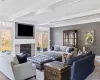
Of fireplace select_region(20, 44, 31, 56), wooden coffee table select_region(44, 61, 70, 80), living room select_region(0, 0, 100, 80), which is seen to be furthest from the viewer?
fireplace select_region(20, 44, 31, 56)

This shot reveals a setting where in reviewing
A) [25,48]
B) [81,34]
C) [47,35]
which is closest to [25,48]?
[25,48]

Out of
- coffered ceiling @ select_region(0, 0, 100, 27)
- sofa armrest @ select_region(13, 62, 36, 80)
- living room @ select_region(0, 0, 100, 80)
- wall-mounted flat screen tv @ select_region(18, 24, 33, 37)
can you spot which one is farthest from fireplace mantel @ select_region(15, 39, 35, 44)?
sofa armrest @ select_region(13, 62, 36, 80)

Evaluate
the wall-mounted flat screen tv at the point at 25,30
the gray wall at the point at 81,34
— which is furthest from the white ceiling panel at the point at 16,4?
the gray wall at the point at 81,34

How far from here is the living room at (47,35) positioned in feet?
12.0

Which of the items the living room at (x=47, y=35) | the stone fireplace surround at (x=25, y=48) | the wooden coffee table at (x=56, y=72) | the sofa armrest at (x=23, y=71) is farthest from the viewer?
the stone fireplace surround at (x=25, y=48)

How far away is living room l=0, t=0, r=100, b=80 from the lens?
12.0 ft

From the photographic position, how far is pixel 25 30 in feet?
25.3

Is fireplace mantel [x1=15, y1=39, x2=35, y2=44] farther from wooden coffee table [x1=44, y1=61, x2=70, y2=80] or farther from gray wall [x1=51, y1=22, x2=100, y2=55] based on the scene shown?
wooden coffee table [x1=44, y1=61, x2=70, y2=80]

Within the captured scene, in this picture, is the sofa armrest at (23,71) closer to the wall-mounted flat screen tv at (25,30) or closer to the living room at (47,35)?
the living room at (47,35)

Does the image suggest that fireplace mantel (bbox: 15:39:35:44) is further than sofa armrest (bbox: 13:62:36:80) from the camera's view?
Yes

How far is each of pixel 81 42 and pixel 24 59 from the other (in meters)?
5.51

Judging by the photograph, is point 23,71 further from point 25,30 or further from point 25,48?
point 25,30

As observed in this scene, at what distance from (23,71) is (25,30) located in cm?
494

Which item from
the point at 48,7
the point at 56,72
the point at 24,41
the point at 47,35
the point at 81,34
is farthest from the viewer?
the point at 47,35
